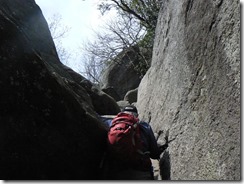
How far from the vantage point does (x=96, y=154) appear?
14.0ft

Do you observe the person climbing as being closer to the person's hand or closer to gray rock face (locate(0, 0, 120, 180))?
gray rock face (locate(0, 0, 120, 180))

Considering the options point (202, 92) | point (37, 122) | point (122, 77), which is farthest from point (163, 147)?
point (122, 77)

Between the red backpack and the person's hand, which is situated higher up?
the red backpack

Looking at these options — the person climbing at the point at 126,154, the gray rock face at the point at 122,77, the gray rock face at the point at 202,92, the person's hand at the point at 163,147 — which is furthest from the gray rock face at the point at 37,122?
the gray rock face at the point at 122,77

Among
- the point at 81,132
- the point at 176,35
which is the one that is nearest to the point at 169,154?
the point at 81,132

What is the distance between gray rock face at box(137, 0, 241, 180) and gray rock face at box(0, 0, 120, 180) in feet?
3.26

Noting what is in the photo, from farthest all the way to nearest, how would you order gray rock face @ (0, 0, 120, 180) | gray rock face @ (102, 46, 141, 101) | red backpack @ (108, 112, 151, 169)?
gray rock face @ (102, 46, 141, 101), red backpack @ (108, 112, 151, 169), gray rock face @ (0, 0, 120, 180)

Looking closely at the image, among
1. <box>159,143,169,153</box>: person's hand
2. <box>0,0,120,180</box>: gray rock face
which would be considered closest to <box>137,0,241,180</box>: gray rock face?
<box>159,143,169,153</box>: person's hand

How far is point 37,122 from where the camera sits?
12.4 feet

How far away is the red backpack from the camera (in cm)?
402

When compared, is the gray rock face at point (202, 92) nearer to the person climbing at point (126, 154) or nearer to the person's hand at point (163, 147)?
the person's hand at point (163, 147)

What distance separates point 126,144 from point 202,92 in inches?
37.4

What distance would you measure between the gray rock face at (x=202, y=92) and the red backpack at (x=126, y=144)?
43cm

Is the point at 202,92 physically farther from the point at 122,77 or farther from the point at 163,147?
the point at 122,77
